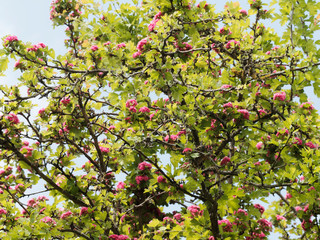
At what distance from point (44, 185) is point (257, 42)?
238 inches

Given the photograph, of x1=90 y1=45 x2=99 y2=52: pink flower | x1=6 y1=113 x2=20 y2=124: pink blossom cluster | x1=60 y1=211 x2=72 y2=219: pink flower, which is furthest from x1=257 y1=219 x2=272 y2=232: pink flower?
x1=6 y1=113 x2=20 y2=124: pink blossom cluster

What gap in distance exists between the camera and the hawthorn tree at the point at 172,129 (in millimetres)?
6379

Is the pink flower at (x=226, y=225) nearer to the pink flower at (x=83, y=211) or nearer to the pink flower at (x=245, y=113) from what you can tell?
the pink flower at (x=245, y=113)

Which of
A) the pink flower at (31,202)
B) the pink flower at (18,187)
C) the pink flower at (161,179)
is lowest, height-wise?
the pink flower at (161,179)

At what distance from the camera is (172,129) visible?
293 inches

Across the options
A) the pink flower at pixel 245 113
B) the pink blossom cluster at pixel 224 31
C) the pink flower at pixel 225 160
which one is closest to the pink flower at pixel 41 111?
the pink flower at pixel 225 160

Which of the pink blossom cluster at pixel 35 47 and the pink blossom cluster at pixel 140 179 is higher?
the pink blossom cluster at pixel 35 47

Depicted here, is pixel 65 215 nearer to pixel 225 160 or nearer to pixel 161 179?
pixel 161 179

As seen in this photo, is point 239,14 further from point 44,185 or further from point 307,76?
point 44,185

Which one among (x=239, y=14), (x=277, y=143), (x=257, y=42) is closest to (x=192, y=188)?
(x=277, y=143)

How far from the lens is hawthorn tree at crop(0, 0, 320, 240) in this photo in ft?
20.9

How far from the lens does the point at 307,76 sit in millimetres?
7047

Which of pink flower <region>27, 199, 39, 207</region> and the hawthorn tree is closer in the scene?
the hawthorn tree

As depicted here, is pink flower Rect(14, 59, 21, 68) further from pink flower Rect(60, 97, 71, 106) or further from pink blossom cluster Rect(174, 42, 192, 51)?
pink blossom cluster Rect(174, 42, 192, 51)
